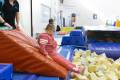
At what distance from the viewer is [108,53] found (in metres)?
4.92

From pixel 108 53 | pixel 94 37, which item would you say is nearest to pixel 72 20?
pixel 94 37

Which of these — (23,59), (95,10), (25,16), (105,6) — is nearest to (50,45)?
(23,59)

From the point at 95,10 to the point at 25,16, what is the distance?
7906 millimetres

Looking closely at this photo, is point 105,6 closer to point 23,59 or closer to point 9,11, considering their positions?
point 9,11

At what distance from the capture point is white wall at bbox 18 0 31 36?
22.8ft

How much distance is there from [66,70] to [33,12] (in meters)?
5.55

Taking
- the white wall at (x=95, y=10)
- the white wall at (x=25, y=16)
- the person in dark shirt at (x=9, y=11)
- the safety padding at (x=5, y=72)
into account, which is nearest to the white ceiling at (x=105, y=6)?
the white wall at (x=95, y=10)

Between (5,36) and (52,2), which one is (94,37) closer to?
(5,36)

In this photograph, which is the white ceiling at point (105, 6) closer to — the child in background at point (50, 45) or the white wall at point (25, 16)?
the white wall at point (25, 16)

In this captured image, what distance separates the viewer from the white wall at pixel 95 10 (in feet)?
48.1

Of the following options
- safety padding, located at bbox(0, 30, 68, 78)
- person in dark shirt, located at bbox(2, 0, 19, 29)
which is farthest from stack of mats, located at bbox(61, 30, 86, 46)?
safety padding, located at bbox(0, 30, 68, 78)

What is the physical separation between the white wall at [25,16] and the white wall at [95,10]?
7457 mm

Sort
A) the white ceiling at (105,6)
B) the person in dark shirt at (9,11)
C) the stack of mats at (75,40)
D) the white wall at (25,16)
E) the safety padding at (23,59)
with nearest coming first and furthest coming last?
the safety padding at (23,59), the person in dark shirt at (9,11), the stack of mats at (75,40), the white wall at (25,16), the white ceiling at (105,6)

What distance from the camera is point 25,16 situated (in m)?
7.31
